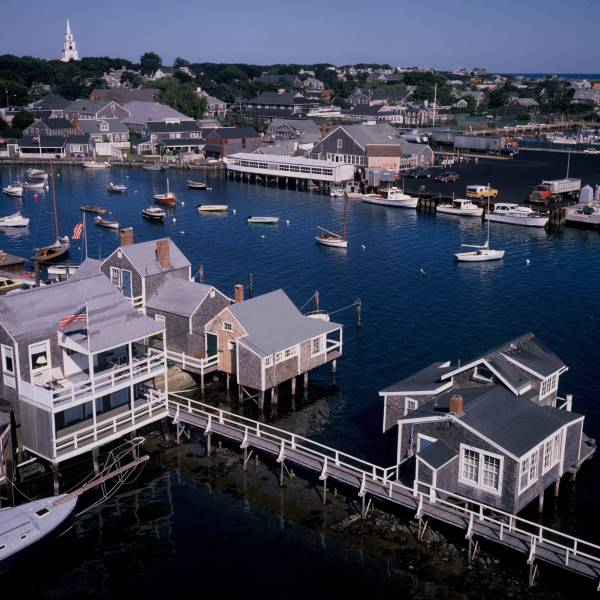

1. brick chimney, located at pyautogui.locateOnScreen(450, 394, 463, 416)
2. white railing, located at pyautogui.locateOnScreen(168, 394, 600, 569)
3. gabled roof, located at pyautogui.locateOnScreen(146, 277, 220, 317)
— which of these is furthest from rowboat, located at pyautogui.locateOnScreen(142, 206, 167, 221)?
brick chimney, located at pyautogui.locateOnScreen(450, 394, 463, 416)

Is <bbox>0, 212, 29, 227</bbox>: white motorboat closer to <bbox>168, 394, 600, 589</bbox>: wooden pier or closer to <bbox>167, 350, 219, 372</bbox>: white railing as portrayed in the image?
<bbox>167, 350, 219, 372</bbox>: white railing

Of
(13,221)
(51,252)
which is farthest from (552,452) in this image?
(13,221)

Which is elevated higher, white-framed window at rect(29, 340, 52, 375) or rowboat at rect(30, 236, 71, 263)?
white-framed window at rect(29, 340, 52, 375)

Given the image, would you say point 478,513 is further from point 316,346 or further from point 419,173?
point 419,173

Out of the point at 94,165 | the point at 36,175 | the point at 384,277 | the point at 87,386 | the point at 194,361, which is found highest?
the point at 94,165

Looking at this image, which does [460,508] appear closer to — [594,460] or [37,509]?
[594,460]

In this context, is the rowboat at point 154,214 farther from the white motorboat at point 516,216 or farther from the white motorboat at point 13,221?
the white motorboat at point 516,216

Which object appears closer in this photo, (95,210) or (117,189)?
(95,210)
